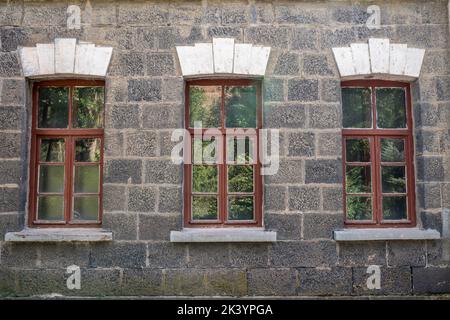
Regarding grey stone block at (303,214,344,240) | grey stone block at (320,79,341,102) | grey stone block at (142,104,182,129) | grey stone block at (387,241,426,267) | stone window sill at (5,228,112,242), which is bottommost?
grey stone block at (387,241,426,267)

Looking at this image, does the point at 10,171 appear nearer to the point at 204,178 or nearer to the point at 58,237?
the point at 58,237

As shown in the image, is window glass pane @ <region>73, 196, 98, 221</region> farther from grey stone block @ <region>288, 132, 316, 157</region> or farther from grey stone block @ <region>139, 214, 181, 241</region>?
grey stone block @ <region>288, 132, 316, 157</region>

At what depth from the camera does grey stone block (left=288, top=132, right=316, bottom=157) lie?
19.5ft

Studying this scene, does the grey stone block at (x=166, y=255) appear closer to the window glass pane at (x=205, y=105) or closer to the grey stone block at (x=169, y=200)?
the grey stone block at (x=169, y=200)

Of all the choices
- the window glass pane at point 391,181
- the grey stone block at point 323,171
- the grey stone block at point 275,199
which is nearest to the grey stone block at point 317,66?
the grey stone block at point 323,171

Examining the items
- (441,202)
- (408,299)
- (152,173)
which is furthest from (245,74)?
(408,299)

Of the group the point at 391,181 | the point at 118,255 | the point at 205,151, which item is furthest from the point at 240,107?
the point at 118,255

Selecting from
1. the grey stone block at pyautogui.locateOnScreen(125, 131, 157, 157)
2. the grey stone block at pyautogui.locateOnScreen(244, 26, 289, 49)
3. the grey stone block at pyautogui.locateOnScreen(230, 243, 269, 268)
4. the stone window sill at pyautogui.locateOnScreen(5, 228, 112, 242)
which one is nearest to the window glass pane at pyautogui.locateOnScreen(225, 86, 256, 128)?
the grey stone block at pyautogui.locateOnScreen(244, 26, 289, 49)

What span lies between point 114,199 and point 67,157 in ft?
2.82

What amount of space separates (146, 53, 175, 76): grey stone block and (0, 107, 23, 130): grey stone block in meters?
1.72

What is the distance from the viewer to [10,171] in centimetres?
589

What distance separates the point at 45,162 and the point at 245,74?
9.23ft

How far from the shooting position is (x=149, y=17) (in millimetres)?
6086

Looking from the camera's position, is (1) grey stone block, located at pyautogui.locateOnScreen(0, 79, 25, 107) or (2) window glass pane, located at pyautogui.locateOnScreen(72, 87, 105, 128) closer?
(1) grey stone block, located at pyautogui.locateOnScreen(0, 79, 25, 107)
